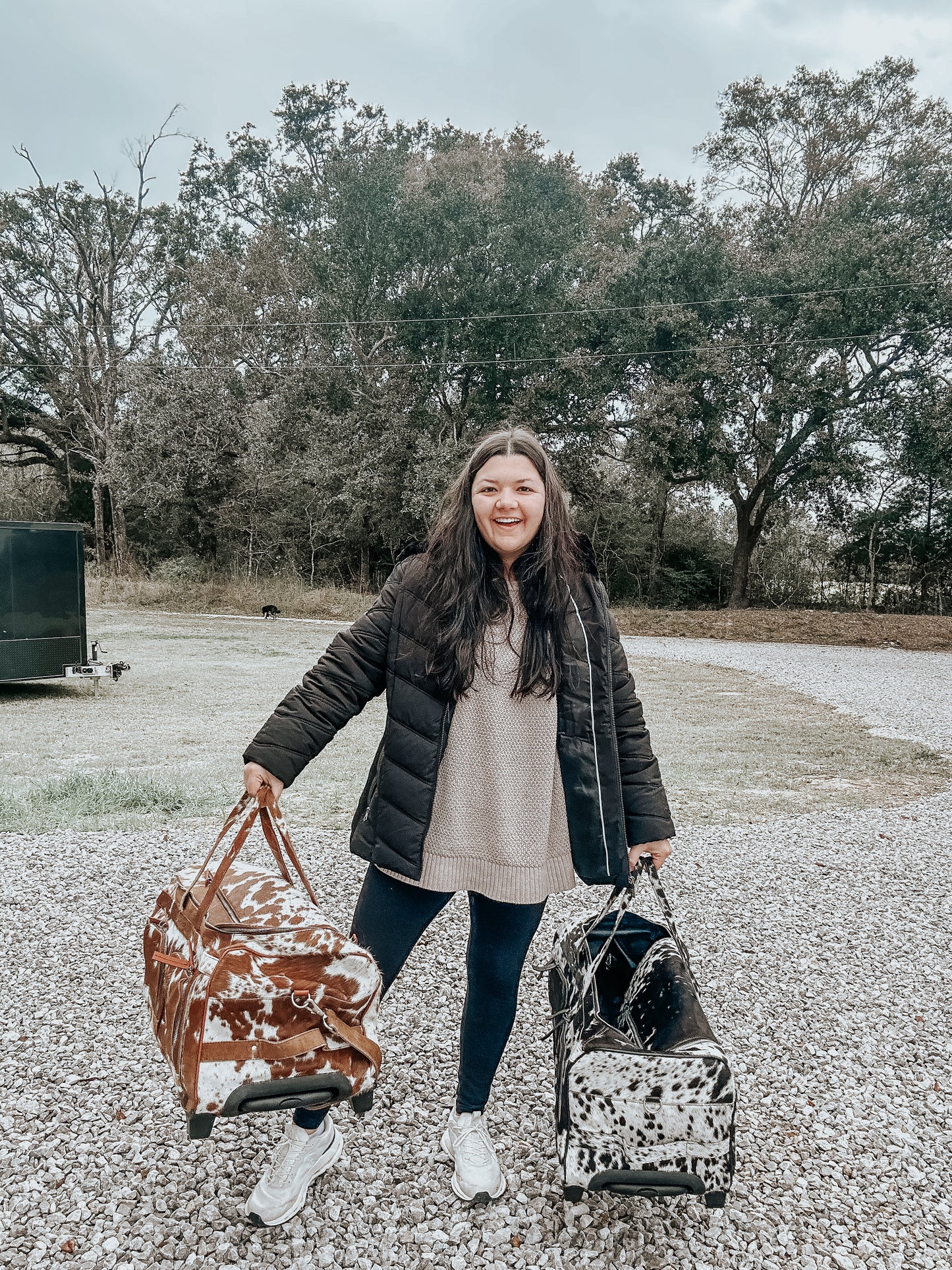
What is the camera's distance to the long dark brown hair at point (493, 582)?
1.82 meters

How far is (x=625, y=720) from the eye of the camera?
1.93 m

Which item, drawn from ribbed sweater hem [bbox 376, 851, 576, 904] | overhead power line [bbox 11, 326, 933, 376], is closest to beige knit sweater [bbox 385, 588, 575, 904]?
ribbed sweater hem [bbox 376, 851, 576, 904]

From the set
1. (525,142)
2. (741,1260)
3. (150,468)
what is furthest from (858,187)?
(741,1260)

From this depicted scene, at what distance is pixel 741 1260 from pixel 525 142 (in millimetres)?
28139

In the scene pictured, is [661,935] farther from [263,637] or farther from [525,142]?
[525,142]

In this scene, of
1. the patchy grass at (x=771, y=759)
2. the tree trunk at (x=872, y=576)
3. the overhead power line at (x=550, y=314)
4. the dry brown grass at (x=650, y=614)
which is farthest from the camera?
the tree trunk at (x=872, y=576)

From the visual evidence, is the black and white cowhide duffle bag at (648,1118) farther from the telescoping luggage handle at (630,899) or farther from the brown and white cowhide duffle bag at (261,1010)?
the brown and white cowhide duffle bag at (261,1010)

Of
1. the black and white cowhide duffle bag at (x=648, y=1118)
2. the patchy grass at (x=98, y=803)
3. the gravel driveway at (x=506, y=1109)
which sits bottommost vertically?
the patchy grass at (x=98, y=803)

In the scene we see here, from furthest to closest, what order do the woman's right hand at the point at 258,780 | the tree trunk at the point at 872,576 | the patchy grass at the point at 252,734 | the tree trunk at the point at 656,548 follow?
the tree trunk at the point at 656,548
the tree trunk at the point at 872,576
the patchy grass at the point at 252,734
the woman's right hand at the point at 258,780

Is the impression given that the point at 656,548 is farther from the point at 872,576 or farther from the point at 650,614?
the point at 872,576

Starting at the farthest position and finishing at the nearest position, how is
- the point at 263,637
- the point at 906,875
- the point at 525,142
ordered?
the point at 525,142, the point at 263,637, the point at 906,875

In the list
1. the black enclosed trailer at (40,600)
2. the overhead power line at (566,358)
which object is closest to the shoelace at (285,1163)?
the black enclosed trailer at (40,600)

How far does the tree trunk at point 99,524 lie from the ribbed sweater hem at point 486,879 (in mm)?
27161

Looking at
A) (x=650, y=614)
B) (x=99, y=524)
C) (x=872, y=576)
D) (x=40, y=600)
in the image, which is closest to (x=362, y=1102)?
(x=40, y=600)
